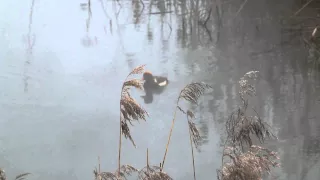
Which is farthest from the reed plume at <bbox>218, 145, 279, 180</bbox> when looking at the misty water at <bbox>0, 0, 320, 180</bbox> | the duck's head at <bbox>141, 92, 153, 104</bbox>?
the duck's head at <bbox>141, 92, 153, 104</bbox>

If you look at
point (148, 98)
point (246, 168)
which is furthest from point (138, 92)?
point (246, 168)

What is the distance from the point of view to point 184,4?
13.6 ft

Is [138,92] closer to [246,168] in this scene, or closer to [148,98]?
[148,98]

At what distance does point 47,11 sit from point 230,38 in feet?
5.16

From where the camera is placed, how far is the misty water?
1.82m

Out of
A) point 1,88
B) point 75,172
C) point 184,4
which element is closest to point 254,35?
point 184,4

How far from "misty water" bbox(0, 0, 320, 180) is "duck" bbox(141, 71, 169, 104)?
0.14ft

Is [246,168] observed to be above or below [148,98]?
below

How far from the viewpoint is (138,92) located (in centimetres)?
244

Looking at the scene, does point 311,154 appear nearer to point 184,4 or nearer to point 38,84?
point 38,84

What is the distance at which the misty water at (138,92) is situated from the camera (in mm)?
1824

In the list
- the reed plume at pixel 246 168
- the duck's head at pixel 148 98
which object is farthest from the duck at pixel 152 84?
the reed plume at pixel 246 168

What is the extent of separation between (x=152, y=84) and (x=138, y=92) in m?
0.09

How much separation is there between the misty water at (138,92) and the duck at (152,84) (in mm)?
43
